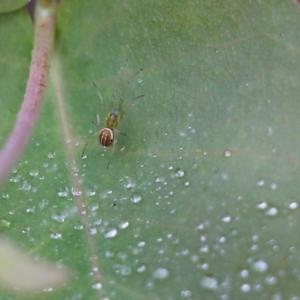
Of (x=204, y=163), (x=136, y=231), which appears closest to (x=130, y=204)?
(x=136, y=231)

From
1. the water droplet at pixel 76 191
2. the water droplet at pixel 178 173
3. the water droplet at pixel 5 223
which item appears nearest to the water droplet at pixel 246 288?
the water droplet at pixel 178 173

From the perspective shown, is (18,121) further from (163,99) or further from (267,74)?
(267,74)

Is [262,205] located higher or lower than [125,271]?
higher

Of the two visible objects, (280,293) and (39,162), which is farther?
(39,162)

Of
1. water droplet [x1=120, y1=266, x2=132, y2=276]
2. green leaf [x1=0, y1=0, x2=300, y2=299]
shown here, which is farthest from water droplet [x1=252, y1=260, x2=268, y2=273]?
water droplet [x1=120, y1=266, x2=132, y2=276]

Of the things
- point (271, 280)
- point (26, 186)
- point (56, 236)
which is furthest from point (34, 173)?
point (271, 280)

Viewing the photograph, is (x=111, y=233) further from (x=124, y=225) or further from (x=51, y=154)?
(x=51, y=154)

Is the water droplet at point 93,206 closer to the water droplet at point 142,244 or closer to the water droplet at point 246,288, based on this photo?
the water droplet at point 142,244
